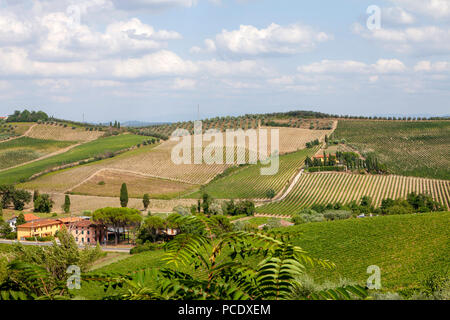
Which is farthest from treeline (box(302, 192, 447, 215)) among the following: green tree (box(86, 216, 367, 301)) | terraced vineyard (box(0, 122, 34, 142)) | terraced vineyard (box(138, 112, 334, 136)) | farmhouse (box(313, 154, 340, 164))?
terraced vineyard (box(0, 122, 34, 142))

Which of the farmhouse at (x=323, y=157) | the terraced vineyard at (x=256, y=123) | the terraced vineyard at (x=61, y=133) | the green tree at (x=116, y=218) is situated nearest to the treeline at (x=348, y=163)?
the farmhouse at (x=323, y=157)

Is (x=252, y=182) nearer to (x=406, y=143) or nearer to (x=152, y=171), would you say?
(x=152, y=171)

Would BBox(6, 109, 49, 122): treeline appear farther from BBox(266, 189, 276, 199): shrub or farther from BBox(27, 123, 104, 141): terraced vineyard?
BBox(266, 189, 276, 199): shrub

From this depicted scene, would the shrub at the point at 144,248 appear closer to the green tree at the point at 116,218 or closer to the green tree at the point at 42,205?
the green tree at the point at 116,218

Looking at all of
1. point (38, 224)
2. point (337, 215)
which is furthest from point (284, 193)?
point (38, 224)

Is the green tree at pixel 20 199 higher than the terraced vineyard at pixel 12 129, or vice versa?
the terraced vineyard at pixel 12 129
